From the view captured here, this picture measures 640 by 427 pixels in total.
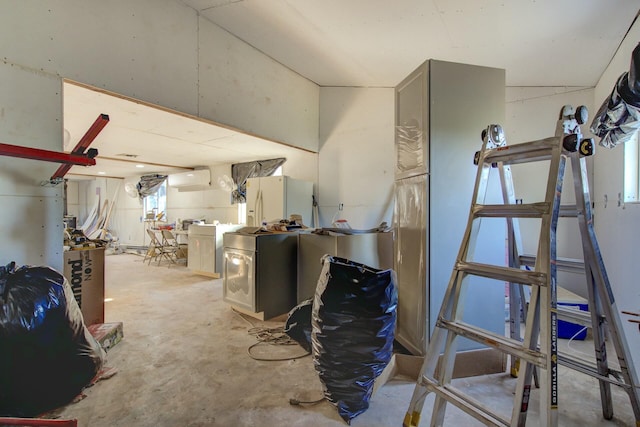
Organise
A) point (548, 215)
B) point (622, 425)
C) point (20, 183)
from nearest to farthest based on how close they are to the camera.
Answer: point (548, 215), point (622, 425), point (20, 183)

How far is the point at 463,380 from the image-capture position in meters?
2.03

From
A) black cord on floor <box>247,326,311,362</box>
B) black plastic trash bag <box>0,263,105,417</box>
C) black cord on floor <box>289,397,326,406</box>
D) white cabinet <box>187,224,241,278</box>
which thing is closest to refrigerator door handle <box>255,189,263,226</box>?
white cabinet <box>187,224,241,278</box>

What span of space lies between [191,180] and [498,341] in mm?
7063

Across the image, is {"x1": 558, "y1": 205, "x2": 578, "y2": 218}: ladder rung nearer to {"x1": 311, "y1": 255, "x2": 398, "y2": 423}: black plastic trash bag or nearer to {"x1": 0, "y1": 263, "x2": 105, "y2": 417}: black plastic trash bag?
{"x1": 311, "y1": 255, "x2": 398, "y2": 423}: black plastic trash bag

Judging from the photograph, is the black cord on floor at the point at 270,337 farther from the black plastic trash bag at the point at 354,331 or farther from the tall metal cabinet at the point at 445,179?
the tall metal cabinet at the point at 445,179

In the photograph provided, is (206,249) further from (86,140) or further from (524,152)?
(524,152)

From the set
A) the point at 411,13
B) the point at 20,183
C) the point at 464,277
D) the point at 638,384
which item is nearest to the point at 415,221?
the point at 464,277

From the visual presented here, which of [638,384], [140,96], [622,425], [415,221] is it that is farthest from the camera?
[140,96]

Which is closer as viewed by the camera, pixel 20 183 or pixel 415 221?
pixel 20 183

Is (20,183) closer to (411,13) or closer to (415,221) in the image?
(415,221)

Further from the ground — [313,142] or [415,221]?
[313,142]

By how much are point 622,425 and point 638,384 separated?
380mm

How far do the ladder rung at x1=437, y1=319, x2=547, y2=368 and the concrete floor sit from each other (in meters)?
0.61

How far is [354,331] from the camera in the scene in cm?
163
